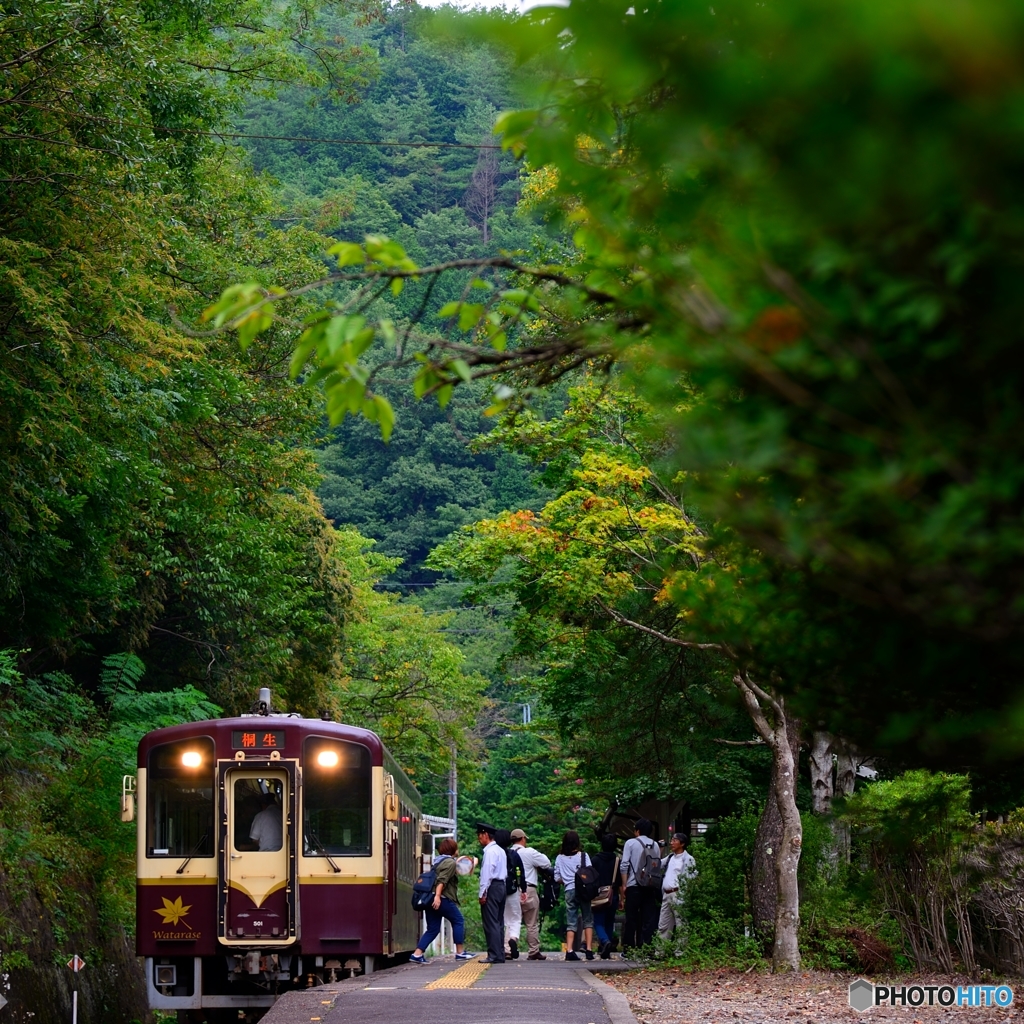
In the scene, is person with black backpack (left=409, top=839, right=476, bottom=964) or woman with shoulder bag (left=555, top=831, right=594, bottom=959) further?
woman with shoulder bag (left=555, top=831, right=594, bottom=959)

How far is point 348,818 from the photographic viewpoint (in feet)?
50.3

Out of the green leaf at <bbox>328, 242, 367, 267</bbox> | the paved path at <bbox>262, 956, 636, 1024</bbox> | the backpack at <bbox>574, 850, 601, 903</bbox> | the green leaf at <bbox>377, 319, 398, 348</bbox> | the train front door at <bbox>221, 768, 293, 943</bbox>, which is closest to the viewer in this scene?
the green leaf at <bbox>377, 319, 398, 348</bbox>

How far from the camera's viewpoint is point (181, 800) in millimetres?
15250

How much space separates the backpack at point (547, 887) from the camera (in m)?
19.3

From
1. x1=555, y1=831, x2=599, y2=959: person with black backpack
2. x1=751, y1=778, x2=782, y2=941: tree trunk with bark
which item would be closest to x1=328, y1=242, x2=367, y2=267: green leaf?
x1=751, y1=778, x2=782, y2=941: tree trunk with bark

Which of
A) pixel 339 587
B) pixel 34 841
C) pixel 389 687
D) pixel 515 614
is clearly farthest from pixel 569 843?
pixel 389 687

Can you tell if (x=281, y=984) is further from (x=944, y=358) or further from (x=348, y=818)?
(x=944, y=358)

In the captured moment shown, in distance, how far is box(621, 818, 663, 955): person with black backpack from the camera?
1827 cm

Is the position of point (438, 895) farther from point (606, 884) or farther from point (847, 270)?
point (847, 270)

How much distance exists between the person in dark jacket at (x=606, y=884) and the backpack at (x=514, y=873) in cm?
103

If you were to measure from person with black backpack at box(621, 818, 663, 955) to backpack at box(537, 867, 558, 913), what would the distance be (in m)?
1.09

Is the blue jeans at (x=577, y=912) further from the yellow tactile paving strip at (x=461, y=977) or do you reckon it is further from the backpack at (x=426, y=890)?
the yellow tactile paving strip at (x=461, y=977)

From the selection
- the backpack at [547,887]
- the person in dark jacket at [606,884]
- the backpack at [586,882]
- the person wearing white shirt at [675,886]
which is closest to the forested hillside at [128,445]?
the backpack at [547,887]

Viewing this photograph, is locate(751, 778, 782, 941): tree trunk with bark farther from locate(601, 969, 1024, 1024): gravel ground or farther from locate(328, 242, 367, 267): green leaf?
locate(328, 242, 367, 267): green leaf
